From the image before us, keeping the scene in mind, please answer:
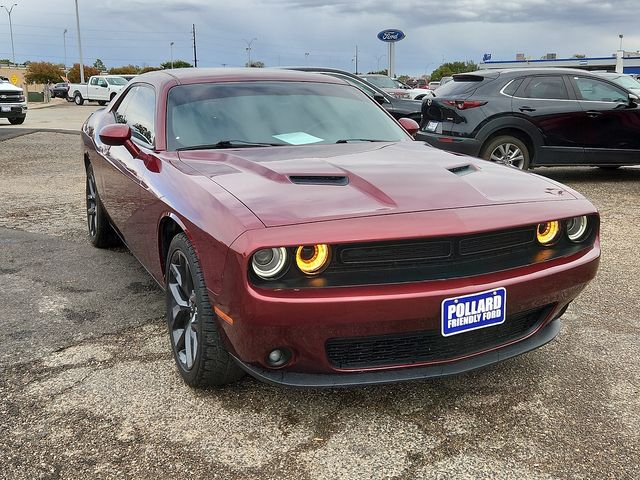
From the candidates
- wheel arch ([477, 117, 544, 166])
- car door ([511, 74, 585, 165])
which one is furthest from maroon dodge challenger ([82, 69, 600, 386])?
car door ([511, 74, 585, 165])

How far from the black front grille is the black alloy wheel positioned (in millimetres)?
3263

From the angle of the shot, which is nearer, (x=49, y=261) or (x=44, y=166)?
(x=49, y=261)

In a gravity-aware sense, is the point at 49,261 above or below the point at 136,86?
below

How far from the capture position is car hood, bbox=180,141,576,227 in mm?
2484

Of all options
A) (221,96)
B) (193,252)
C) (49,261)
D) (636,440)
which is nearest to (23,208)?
(49,261)

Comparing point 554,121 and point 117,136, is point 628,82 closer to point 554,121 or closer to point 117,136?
point 554,121

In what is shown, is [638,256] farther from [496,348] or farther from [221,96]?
[221,96]

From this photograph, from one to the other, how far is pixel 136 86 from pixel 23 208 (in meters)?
3.30

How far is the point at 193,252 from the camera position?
2.75 meters

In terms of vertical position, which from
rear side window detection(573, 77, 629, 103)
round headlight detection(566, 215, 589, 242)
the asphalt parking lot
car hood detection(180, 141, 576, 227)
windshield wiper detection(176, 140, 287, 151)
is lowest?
the asphalt parking lot

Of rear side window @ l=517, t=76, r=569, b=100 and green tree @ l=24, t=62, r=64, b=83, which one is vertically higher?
green tree @ l=24, t=62, r=64, b=83

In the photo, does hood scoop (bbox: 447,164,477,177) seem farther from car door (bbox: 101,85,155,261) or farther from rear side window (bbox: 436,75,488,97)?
rear side window (bbox: 436,75,488,97)

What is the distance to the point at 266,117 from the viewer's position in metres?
3.73

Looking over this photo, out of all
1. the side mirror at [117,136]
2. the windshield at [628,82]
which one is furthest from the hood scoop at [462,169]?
the windshield at [628,82]
